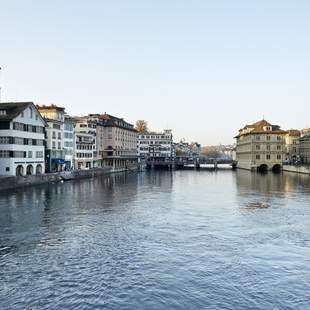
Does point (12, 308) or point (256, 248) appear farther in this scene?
point (256, 248)

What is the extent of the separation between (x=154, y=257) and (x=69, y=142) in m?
91.7

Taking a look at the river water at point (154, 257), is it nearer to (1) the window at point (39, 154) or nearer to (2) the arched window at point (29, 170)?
(2) the arched window at point (29, 170)

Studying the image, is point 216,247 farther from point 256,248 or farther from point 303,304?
point 303,304

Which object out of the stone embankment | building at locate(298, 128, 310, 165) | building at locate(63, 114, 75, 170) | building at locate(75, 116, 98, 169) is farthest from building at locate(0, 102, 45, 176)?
building at locate(298, 128, 310, 165)

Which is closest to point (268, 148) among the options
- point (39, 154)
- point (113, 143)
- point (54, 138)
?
point (113, 143)

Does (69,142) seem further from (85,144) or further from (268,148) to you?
(268,148)

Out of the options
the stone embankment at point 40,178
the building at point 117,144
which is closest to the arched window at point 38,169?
the stone embankment at point 40,178

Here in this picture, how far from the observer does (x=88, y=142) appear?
133 meters

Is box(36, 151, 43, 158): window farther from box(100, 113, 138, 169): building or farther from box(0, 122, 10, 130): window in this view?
box(100, 113, 138, 169): building

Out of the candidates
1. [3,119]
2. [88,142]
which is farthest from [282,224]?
[88,142]

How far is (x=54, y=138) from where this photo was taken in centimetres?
10588

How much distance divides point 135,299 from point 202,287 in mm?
4357

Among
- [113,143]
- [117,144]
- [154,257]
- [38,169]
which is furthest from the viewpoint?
[117,144]

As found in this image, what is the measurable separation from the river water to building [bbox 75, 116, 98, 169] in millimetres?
74906
